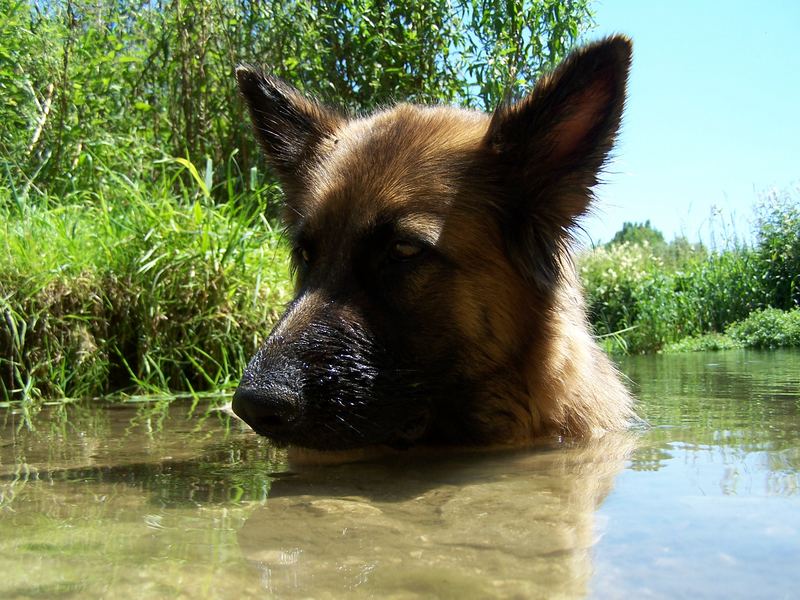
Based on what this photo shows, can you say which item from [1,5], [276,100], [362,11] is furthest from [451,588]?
[1,5]

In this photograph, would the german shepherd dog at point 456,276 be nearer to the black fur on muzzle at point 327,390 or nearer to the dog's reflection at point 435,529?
the black fur on muzzle at point 327,390

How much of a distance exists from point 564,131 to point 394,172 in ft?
2.56

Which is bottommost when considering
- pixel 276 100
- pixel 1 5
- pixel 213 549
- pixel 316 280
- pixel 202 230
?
pixel 213 549

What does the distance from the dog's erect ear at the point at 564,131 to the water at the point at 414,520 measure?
1089mm

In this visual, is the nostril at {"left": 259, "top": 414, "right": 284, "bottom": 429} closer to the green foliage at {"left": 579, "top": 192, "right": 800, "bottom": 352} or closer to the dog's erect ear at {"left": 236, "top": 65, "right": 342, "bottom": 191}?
the dog's erect ear at {"left": 236, "top": 65, "right": 342, "bottom": 191}

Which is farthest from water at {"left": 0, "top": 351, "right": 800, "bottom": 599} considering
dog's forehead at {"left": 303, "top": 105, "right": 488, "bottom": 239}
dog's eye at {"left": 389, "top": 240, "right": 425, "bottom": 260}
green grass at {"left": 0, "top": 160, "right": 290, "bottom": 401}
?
green grass at {"left": 0, "top": 160, "right": 290, "bottom": 401}

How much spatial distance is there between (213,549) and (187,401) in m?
A: 3.88

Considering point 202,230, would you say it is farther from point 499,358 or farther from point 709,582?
point 709,582

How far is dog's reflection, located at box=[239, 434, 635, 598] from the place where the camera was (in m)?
1.38

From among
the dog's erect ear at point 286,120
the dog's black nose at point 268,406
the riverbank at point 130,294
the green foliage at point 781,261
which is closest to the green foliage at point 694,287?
the green foliage at point 781,261

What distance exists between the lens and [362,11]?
26.3ft

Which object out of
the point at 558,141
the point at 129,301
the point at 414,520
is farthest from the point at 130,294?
the point at 414,520

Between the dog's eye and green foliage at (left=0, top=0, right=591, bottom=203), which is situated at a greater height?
green foliage at (left=0, top=0, right=591, bottom=203)

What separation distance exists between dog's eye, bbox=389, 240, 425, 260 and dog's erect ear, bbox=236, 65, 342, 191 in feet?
4.12
